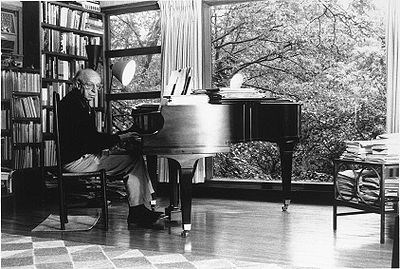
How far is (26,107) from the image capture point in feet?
19.4

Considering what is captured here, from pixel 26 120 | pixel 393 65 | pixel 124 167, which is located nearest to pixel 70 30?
pixel 26 120

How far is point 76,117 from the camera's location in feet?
14.4

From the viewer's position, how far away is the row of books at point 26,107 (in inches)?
229

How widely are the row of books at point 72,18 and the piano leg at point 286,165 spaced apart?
301cm

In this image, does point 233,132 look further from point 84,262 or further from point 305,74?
point 305,74

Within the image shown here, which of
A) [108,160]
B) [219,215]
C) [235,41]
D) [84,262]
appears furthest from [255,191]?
[84,262]

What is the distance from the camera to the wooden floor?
3.43 m

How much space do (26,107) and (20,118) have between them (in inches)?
6.1

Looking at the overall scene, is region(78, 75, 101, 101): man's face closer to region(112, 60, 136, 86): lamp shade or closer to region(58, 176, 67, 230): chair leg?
region(112, 60, 136, 86): lamp shade

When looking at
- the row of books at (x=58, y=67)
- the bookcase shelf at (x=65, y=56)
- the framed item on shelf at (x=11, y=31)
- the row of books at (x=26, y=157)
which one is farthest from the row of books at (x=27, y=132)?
the bookcase shelf at (x=65, y=56)

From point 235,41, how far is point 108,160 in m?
2.70

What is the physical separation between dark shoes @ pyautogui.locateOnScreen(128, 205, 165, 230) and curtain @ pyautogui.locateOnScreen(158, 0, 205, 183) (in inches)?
70.3

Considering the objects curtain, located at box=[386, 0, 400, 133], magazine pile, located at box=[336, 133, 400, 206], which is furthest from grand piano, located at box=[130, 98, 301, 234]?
curtain, located at box=[386, 0, 400, 133]

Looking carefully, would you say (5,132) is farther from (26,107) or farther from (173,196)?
(173,196)
